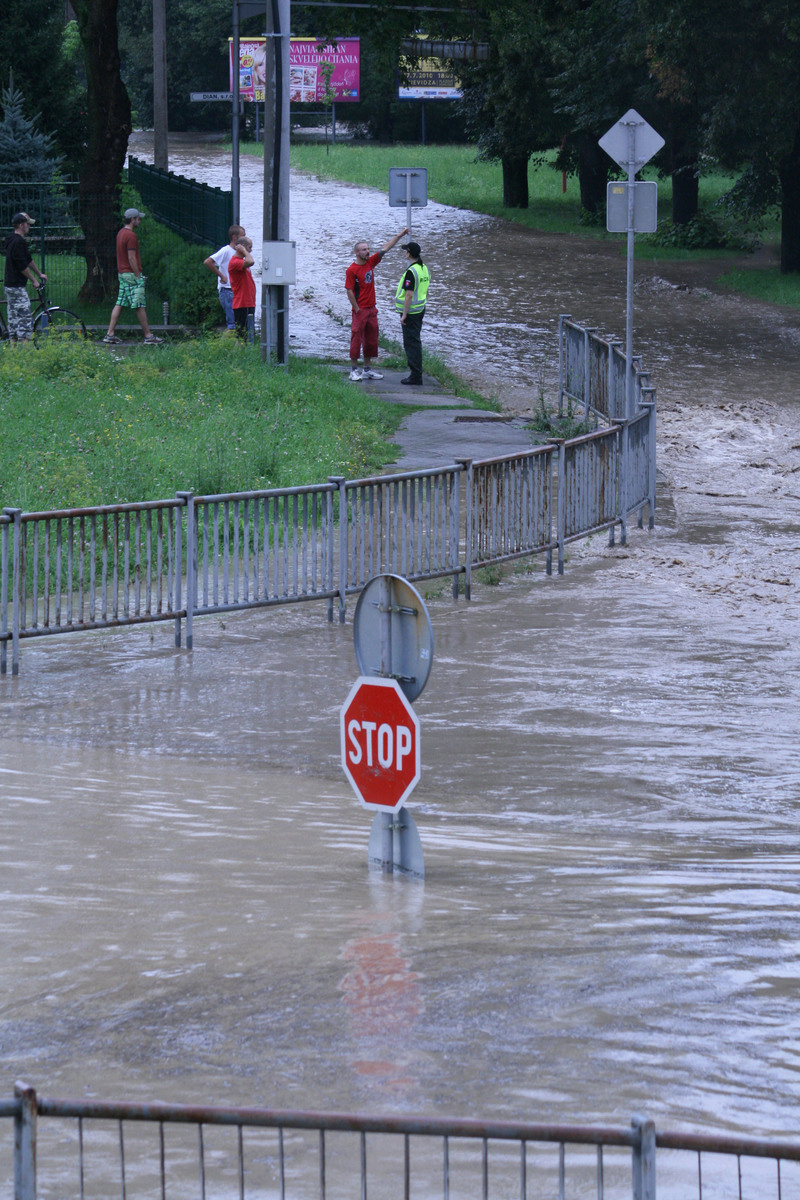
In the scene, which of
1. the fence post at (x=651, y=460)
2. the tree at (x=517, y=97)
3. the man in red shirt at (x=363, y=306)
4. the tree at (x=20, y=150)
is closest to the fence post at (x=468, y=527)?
the fence post at (x=651, y=460)

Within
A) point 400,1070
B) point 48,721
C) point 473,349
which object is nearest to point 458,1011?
point 400,1070

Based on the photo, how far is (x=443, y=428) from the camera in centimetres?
1930

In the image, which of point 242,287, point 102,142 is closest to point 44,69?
point 102,142

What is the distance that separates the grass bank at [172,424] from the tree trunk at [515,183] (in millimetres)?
28715

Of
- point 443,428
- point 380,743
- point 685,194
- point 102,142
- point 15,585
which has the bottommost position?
point 380,743

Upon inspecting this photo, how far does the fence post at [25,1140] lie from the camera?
127 inches

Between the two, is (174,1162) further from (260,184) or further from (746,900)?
(260,184)

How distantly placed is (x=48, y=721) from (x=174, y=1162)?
525 centimetres

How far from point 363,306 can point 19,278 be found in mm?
4908

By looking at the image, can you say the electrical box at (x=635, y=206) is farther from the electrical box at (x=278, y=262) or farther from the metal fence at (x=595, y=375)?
the electrical box at (x=278, y=262)

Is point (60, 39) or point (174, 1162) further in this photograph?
point (60, 39)

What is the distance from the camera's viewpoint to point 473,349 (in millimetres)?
26766

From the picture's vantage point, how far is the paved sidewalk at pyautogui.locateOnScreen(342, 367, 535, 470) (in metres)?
17.5

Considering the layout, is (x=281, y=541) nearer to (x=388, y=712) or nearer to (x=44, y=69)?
(x=388, y=712)
